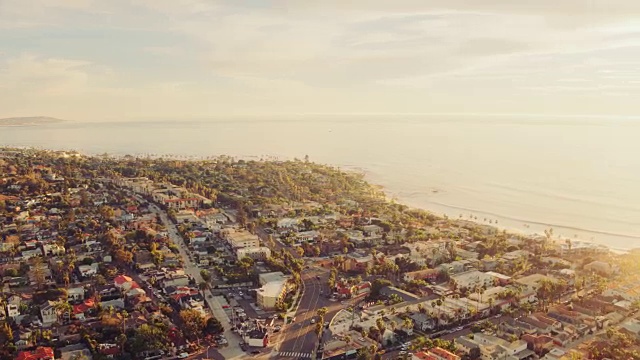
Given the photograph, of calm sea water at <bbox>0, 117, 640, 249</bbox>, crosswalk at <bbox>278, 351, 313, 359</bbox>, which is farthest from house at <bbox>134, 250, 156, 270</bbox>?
calm sea water at <bbox>0, 117, 640, 249</bbox>

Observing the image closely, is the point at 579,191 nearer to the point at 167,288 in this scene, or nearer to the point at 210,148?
the point at 167,288

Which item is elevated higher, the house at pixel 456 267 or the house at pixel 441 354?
the house at pixel 441 354

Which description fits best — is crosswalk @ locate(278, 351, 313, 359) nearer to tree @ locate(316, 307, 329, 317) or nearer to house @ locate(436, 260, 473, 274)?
tree @ locate(316, 307, 329, 317)

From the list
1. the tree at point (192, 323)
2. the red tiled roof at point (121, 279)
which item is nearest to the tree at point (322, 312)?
the tree at point (192, 323)

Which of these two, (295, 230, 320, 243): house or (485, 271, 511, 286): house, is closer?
(485, 271, 511, 286): house

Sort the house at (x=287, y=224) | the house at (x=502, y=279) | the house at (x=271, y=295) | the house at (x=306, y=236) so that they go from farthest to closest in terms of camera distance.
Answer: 1. the house at (x=287, y=224)
2. the house at (x=306, y=236)
3. the house at (x=502, y=279)
4. the house at (x=271, y=295)

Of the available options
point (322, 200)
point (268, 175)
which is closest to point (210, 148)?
point (268, 175)

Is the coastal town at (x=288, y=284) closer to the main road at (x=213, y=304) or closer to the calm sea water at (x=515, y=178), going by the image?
the main road at (x=213, y=304)
